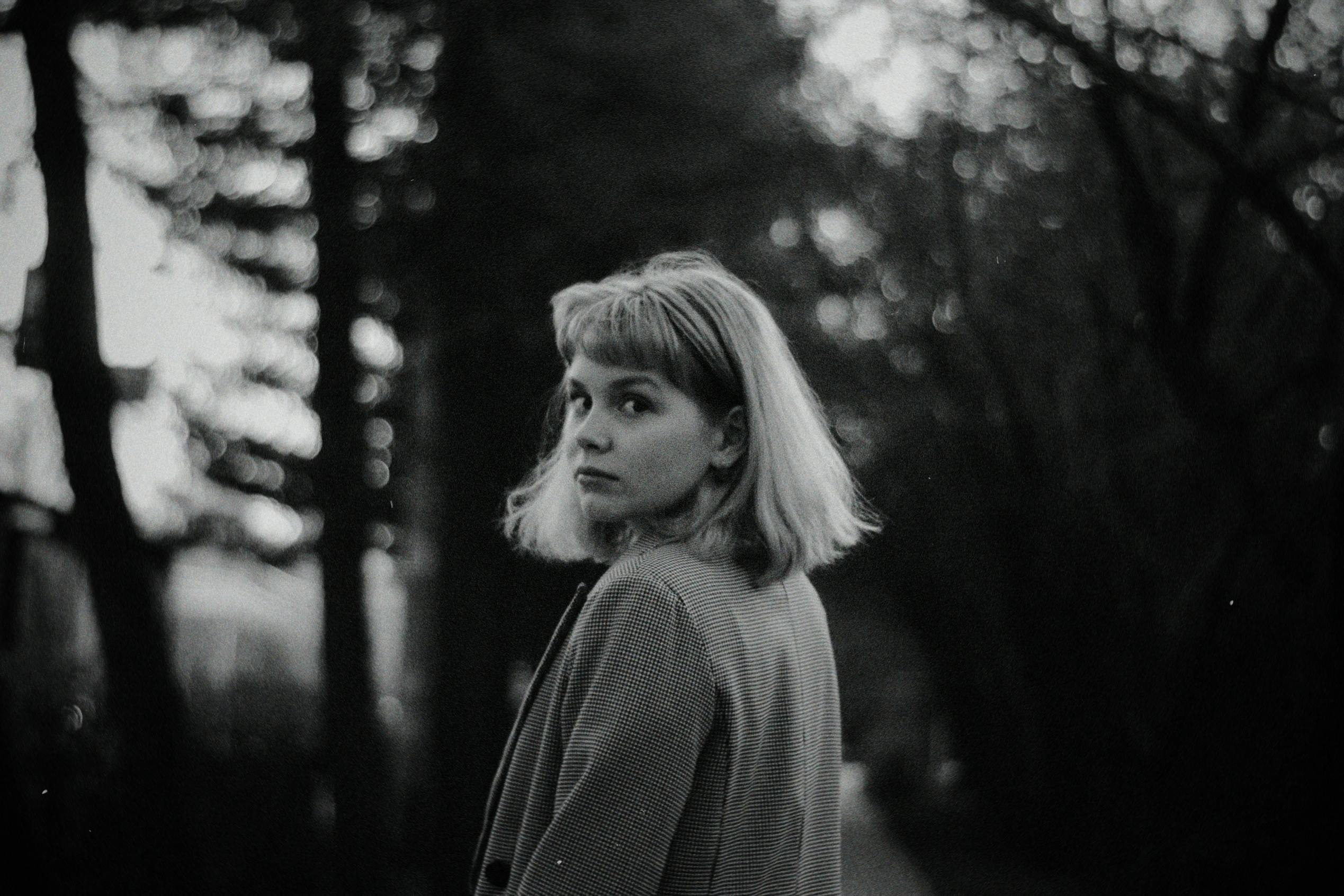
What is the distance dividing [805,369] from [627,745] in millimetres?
1172

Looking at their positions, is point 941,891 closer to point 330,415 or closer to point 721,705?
point 721,705

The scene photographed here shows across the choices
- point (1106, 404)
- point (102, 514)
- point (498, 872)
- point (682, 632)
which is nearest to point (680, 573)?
point (682, 632)

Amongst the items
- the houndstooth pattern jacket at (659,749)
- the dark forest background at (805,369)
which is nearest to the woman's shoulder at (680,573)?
the houndstooth pattern jacket at (659,749)

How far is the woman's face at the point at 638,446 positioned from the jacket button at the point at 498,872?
39 centimetres

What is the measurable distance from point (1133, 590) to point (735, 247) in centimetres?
105

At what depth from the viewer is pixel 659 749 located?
41.7 inches

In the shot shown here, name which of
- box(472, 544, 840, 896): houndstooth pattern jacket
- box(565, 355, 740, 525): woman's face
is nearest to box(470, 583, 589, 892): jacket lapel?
box(472, 544, 840, 896): houndstooth pattern jacket

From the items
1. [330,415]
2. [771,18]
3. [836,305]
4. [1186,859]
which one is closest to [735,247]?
[836,305]

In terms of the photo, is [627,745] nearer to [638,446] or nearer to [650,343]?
[638,446]

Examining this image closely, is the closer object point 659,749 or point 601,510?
point 659,749

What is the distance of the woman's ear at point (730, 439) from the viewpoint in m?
1.25

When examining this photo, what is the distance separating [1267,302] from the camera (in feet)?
7.14

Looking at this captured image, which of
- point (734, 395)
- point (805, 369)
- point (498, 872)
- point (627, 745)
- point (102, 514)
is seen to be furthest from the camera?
point (805, 369)

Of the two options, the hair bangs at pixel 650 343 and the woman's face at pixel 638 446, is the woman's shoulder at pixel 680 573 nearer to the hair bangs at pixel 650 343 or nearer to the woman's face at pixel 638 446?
the woman's face at pixel 638 446
